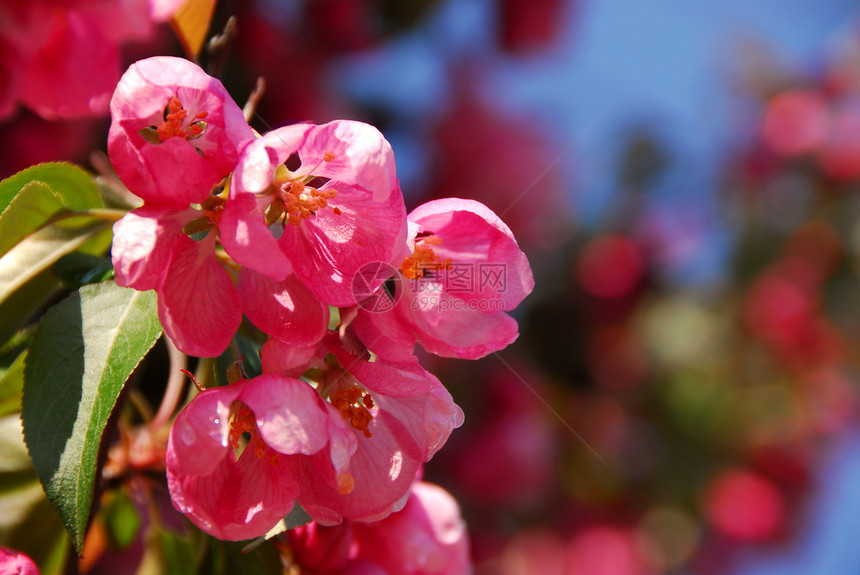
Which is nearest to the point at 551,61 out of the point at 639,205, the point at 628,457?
the point at 639,205

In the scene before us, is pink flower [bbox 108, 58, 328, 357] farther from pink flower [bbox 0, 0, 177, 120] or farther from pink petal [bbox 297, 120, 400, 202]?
pink flower [bbox 0, 0, 177, 120]

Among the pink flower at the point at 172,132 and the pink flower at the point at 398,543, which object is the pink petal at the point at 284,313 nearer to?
the pink flower at the point at 172,132

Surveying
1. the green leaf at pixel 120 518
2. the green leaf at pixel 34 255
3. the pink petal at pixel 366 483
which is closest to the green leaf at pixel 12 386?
the green leaf at pixel 34 255

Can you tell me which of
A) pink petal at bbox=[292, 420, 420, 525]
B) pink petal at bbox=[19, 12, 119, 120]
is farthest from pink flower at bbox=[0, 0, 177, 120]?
pink petal at bbox=[292, 420, 420, 525]

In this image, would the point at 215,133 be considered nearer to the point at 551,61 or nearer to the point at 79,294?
the point at 79,294

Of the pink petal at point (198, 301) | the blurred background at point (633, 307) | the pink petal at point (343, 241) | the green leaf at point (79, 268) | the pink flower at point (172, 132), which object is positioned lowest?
the blurred background at point (633, 307)

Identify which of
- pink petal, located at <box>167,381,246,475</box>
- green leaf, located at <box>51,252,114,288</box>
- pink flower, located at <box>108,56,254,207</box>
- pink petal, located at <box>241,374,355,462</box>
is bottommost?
green leaf, located at <box>51,252,114,288</box>

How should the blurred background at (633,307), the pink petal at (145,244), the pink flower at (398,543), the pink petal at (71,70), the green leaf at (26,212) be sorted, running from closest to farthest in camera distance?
the pink petal at (145,244) → the green leaf at (26,212) → the pink flower at (398,543) → the pink petal at (71,70) → the blurred background at (633,307)
